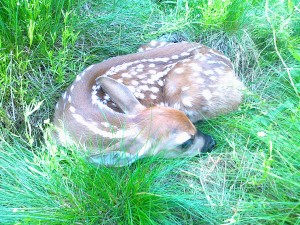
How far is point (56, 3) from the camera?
345 cm

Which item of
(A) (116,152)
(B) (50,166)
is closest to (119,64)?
(A) (116,152)

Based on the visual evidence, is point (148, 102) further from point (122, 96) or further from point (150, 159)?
point (150, 159)

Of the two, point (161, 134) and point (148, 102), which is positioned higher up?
point (161, 134)

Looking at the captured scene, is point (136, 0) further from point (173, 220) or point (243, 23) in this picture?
point (173, 220)

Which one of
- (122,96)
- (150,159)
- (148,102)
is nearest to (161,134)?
(150,159)

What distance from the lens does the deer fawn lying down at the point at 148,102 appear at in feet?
9.85

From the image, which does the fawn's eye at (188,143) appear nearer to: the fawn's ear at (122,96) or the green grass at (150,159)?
the green grass at (150,159)

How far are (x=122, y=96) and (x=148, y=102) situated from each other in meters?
0.36

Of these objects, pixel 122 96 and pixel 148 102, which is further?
pixel 148 102

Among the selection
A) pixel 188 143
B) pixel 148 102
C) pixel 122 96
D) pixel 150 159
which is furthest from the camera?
pixel 148 102

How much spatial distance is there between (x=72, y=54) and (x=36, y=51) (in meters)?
0.29

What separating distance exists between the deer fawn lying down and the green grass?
0.11 metres

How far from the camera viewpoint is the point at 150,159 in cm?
290

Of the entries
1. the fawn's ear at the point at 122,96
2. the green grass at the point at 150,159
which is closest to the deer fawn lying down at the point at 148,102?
the fawn's ear at the point at 122,96
